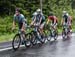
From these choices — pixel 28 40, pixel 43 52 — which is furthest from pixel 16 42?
pixel 43 52

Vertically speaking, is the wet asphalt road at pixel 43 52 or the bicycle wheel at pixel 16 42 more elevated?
the bicycle wheel at pixel 16 42

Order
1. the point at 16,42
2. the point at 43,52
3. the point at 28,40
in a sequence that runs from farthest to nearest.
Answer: the point at 28,40 → the point at 16,42 → the point at 43,52

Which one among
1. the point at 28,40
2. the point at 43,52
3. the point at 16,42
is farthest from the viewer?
the point at 28,40

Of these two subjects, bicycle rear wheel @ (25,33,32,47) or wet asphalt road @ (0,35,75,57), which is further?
bicycle rear wheel @ (25,33,32,47)

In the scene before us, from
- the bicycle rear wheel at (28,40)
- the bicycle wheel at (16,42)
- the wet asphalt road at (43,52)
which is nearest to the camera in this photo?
the wet asphalt road at (43,52)

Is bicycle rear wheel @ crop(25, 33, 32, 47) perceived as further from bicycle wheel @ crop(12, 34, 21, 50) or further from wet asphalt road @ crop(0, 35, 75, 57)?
bicycle wheel @ crop(12, 34, 21, 50)

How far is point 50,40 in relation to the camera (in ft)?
68.0

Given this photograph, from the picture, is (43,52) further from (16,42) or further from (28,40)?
(28,40)

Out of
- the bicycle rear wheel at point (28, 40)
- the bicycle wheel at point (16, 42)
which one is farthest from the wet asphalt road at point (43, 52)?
the bicycle rear wheel at point (28, 40)

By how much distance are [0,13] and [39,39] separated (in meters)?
10.6

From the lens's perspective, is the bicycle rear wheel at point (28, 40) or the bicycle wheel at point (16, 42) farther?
Answer: the bicycle rear wheel at point (28, 40)

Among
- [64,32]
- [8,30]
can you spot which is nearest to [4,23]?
[8,30]

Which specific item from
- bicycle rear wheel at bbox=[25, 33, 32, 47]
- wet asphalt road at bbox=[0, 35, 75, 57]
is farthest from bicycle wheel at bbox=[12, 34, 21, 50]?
bicycle rear wheel at bbox=[25, 33, 32, 47]

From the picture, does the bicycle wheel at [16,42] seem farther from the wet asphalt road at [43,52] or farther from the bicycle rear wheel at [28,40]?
the bicycle rear wheel at [28,40]
